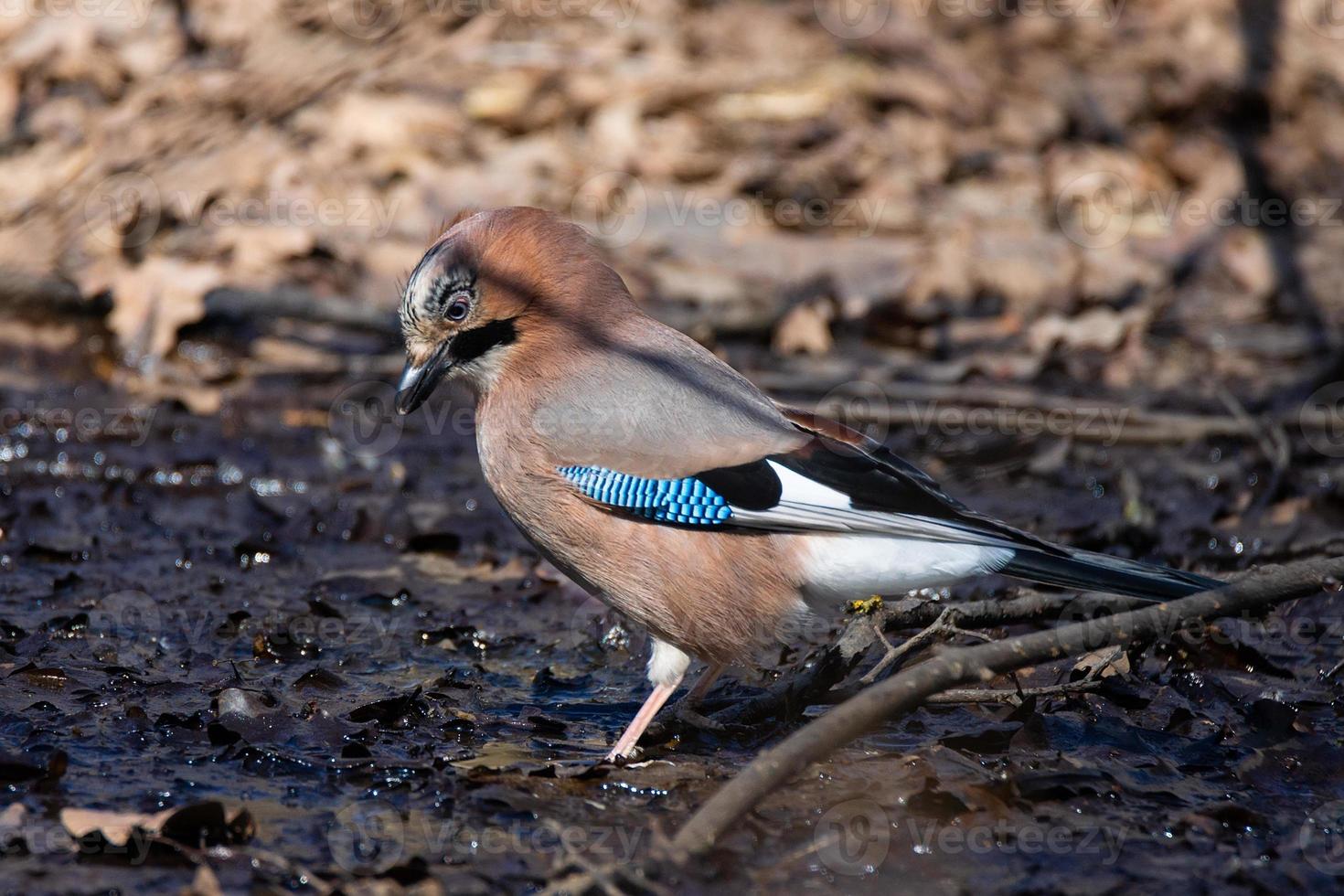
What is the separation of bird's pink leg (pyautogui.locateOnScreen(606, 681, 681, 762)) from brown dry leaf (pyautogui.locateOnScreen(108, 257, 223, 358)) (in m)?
4.62

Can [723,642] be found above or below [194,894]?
below

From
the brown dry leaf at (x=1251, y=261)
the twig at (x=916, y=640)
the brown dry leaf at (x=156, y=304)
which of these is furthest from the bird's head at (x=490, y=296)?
the brown dry leaf at (x=1251, y=261)

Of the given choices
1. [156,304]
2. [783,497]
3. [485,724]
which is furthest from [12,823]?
[156,304]

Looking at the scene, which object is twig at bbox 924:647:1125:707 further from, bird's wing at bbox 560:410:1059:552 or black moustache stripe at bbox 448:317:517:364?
black moustache stripe at bbox 448:317:517:364

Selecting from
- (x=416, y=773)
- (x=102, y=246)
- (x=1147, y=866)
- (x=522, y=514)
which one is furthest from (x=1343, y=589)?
(x=102, y=246)

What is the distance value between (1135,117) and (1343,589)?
552 cm

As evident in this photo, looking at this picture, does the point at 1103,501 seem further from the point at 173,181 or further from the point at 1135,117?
the point at 173,181

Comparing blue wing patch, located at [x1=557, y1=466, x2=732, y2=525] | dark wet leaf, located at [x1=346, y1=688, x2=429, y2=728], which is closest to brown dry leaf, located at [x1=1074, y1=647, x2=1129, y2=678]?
blue wing patch, located at [x1=557, y1=466, x2=732, y2=525]

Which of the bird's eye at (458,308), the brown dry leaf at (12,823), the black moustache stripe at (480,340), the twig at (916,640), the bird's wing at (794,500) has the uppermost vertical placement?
the bird's eye at (458,308)

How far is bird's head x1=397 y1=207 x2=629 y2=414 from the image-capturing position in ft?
15.0

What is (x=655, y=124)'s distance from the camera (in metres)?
10.0

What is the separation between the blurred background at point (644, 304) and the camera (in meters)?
3.89

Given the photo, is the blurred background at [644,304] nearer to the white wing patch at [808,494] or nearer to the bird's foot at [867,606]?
the bird's foot at [867,606]

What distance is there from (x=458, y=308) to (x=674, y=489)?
916mm
